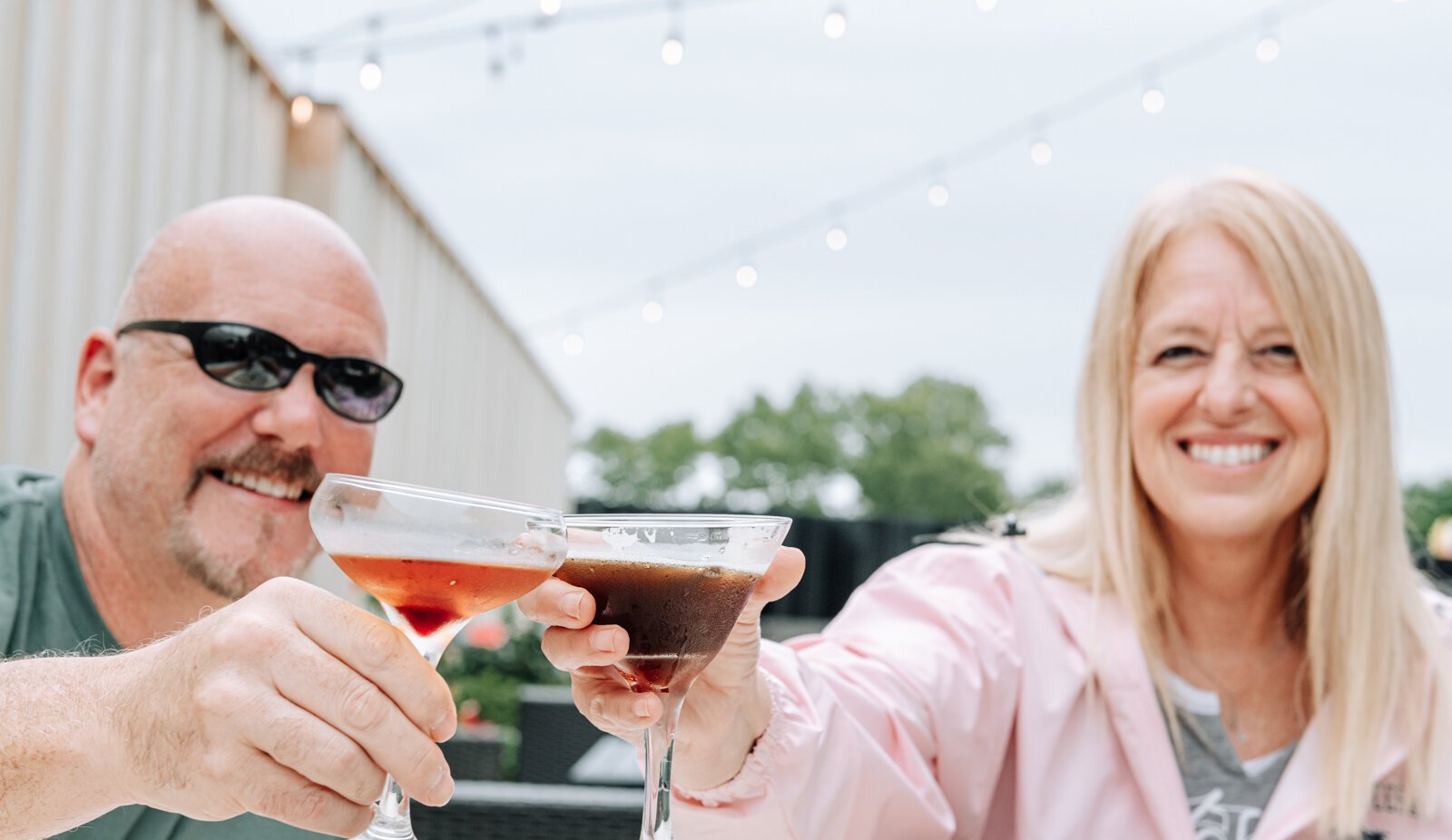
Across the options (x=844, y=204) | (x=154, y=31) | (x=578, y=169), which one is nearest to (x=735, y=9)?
(x=844, y=204)

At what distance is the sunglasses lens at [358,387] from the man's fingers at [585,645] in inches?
29.6

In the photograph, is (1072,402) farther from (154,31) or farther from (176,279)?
(154,31)

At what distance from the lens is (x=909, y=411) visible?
126 ft

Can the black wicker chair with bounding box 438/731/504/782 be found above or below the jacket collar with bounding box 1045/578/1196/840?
below

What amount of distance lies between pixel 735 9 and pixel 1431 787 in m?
6.44

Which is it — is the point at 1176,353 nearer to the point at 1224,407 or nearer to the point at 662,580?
the point at 1224,407

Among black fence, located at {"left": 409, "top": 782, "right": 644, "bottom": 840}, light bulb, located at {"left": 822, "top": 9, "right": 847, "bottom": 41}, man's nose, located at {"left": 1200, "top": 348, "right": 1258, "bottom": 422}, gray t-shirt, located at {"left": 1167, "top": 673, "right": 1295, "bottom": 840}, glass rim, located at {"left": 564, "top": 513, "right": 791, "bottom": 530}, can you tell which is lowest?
black fence, located at {"left": 409, "top": 782, "right": 644, "bottom": 840}

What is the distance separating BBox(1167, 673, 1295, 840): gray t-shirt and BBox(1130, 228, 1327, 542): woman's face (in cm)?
27

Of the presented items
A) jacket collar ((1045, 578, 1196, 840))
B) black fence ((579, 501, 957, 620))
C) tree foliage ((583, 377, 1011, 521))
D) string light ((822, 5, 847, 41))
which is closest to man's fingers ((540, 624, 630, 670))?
jacket collar ((1045, 578, 1196, 840))

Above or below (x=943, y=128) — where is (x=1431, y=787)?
below

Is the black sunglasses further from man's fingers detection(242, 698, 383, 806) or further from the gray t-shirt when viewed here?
the gray t-shirt

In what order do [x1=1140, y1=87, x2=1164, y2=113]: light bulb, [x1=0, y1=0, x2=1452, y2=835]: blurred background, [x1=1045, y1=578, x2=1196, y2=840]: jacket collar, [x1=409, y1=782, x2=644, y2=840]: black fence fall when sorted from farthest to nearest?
[x1=1140, y1=87, x2=1164, y2=113]: light bulb → [x1=0, y1=0, x2=1452, y2=835]: blurred background → [x1=409, y1=782, x2=644, y2=840]: black fence → [x1=1045, y1=578, x2=1196, y2=840]: jacket collar

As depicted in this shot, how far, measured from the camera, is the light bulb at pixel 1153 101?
6.34m

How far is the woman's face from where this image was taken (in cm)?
196
